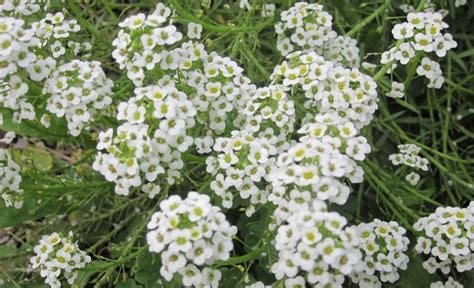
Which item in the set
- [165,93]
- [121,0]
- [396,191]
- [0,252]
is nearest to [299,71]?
[165,93]

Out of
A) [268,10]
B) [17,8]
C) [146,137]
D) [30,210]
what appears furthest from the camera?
[268,10]

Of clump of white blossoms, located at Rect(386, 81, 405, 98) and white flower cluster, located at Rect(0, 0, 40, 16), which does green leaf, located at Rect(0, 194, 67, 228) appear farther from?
clump of white blossoms, located at Rect(386, 81, 405, 98)

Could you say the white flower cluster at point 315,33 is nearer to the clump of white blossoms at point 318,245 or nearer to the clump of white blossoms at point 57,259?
the clump of white blossoms at point 318,245

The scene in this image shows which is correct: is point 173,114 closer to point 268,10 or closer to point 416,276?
point 268,10

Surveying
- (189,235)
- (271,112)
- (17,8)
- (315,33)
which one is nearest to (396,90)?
(315,33)

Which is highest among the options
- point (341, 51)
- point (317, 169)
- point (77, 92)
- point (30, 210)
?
point (317, 169)

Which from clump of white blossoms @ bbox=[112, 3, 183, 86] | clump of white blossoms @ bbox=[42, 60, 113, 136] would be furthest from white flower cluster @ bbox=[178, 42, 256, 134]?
clump of white blossoms @ bbox=[42, 60, 113, 136]

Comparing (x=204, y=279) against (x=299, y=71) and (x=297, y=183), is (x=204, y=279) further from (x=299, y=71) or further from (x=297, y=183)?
(x=299, y=71)
